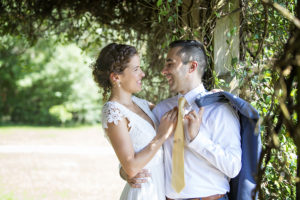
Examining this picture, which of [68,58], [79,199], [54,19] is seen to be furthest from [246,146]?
[68,58]

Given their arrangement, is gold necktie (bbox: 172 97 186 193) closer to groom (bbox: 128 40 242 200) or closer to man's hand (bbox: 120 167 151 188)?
groom (bbox: 128 40 242 200)

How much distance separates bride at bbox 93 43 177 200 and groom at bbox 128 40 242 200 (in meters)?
0.08

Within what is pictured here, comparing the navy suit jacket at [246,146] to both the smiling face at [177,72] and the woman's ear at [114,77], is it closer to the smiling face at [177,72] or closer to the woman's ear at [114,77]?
the smiling face at [177,72]

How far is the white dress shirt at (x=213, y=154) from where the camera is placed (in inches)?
84.5

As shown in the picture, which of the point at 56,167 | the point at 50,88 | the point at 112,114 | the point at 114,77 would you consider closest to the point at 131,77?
the point at 114,77

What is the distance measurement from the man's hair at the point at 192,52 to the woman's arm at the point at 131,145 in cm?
42

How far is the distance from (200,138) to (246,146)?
12.0 inches

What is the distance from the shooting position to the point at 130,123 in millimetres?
2379

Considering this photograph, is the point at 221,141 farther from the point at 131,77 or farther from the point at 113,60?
the point at 113,60

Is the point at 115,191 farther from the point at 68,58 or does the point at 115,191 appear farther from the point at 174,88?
the point at 68,58

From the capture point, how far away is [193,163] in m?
2.29

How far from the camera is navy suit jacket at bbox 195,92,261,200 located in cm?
217

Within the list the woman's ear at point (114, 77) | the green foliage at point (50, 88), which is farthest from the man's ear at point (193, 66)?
the green foliage at point (50, 88)

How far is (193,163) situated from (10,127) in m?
16.0
